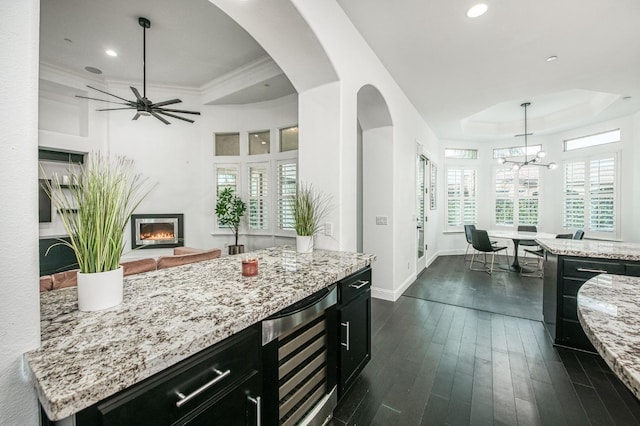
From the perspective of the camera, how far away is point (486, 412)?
1709 millimetres

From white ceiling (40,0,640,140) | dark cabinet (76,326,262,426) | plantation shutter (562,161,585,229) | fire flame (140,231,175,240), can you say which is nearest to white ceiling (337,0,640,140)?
white ceiling (40,0,640,140)

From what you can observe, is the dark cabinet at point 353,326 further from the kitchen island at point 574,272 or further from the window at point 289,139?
the window at point 289,139

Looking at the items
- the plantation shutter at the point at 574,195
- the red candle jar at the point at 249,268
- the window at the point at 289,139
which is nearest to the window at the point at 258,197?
the window at the point at 289,139

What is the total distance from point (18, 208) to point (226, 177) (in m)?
5.15

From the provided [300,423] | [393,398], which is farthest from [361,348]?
[300,423]

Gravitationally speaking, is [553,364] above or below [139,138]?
below

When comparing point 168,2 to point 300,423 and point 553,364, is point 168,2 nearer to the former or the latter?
point 300,423

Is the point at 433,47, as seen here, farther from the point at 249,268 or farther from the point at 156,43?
the point at 156,43

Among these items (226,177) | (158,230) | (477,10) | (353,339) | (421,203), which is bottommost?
(353,339)

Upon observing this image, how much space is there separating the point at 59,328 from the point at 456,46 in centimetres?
380

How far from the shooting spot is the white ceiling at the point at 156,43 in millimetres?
3148

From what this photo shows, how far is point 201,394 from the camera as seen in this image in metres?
0.83

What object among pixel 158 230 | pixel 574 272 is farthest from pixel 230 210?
pixel 574 272

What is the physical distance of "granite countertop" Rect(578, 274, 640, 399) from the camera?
0.64 metres
